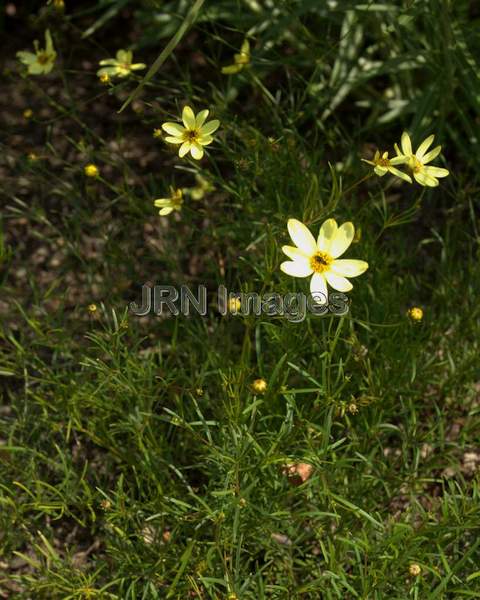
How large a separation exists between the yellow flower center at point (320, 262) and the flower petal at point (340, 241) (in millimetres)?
13

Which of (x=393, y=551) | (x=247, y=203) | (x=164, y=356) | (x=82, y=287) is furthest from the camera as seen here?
(x=82, y=287)

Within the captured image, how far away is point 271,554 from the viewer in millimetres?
1622

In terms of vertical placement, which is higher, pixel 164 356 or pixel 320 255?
pixel 320 255

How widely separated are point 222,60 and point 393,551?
6.09 feet

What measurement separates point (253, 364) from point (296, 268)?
661 millimetres

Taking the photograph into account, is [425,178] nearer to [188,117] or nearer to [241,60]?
[188,117]

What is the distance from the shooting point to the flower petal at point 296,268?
4.21 ft

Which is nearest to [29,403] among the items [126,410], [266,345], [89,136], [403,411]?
[126,410]

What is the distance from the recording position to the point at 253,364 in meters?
1.94

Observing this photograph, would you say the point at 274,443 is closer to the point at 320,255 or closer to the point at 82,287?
the point at 320,255

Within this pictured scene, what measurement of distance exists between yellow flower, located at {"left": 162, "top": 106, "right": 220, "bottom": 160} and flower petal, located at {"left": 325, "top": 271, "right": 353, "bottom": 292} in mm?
347

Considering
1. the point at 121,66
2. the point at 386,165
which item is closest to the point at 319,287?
the point at 386,165

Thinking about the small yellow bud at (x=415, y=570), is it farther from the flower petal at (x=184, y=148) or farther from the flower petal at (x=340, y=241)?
the flower petal at (x=184, y=148)

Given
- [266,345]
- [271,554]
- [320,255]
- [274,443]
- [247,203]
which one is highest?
[320,255]
